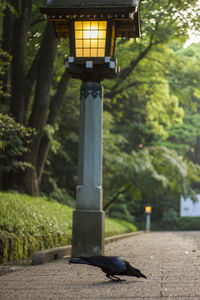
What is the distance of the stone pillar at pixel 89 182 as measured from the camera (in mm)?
9102

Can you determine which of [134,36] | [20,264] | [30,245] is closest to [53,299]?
[20,264]

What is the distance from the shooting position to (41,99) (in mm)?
15453

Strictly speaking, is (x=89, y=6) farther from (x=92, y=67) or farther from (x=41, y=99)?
(x=41, y=99)

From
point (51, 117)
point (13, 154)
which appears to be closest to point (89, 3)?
point (13, 154)

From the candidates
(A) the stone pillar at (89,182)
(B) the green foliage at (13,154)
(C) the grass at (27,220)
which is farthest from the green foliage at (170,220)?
(A) the stone pillar at (89,182)

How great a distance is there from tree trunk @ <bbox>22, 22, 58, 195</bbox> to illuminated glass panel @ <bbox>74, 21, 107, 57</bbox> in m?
5.51

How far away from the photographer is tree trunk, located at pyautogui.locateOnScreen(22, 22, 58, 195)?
1501cm

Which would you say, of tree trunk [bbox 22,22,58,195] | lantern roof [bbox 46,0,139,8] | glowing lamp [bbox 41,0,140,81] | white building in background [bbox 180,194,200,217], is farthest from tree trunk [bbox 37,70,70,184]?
white building in background [bbox 180,194,200,217]

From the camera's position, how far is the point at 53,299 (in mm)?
4910

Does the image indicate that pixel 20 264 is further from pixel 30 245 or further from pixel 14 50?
pixel 14 50

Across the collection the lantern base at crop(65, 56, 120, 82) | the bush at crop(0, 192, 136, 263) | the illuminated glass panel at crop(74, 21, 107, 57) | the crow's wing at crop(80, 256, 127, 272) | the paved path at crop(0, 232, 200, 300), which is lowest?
the paved path at crop(0, 232, 200, 300)

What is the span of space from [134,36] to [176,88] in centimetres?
1281

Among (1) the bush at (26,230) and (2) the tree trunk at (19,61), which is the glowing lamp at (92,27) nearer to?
(1) the bush at (26,230)

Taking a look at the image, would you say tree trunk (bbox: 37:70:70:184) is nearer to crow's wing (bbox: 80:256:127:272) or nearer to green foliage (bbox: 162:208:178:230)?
crow's wing (bbox: 80:256:127:272)
